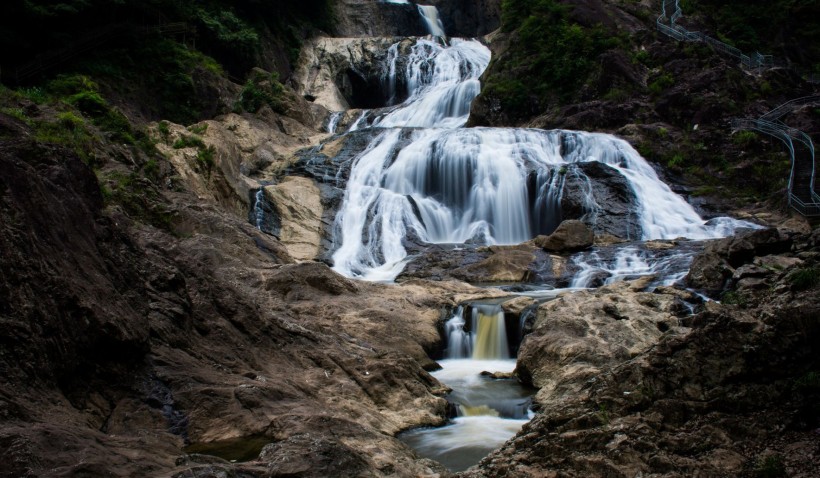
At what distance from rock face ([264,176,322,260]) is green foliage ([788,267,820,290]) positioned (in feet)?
57.7

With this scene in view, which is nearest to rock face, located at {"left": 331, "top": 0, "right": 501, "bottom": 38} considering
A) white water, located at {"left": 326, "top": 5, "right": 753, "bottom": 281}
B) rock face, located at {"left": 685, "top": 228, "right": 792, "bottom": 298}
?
white water, located at {"left": 326, "top": 5, "right": 753, "bottom": 281}

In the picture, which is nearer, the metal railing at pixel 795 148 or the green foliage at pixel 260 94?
the metal railing at pixel 795 148

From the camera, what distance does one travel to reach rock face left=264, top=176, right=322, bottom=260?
2152cm

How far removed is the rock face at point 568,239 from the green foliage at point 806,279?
1505 centimetres

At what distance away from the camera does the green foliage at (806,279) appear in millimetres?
4137

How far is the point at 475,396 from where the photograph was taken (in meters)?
9.74

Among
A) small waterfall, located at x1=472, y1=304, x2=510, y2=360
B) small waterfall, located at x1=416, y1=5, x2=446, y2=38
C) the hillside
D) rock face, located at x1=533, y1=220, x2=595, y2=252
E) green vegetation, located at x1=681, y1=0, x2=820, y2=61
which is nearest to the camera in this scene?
the hillside

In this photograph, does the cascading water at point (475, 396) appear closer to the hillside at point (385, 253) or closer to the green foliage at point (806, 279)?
the hillside at point (385, 253)

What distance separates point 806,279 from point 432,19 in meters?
55.4

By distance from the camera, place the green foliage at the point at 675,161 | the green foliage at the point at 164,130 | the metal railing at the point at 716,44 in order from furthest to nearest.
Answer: the metal railing at the point at 716,44, the green foliage at the point at 675,161, the green foliage at the point at 164,130

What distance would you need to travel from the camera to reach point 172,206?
41.4 ft

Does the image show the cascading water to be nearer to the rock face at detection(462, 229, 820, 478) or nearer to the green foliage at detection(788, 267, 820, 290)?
the rock face at detection(462, 229, 820, 478)

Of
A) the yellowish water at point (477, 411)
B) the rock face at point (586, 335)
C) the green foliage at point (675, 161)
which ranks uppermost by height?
the green foliage at point (675, 161)

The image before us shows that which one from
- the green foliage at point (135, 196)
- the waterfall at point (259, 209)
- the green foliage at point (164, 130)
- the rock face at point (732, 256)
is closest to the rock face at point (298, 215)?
the waterfall at point (259, 209)
